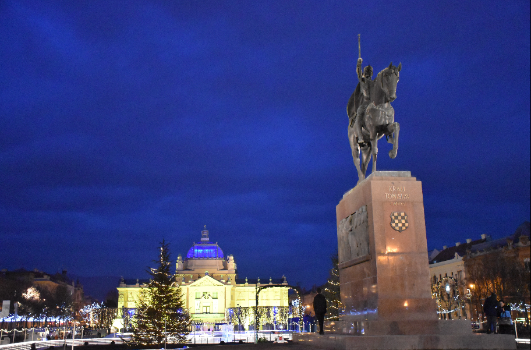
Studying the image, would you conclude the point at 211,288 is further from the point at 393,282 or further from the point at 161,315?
the point at 393,282

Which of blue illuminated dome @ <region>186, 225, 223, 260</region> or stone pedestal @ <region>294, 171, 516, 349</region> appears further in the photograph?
blue illuminated dome @ <region>186, 225, 223, 260</region>

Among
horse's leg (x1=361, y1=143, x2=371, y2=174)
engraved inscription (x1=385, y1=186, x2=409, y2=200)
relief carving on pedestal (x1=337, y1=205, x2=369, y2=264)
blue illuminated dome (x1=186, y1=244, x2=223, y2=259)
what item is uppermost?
blue illuminated dome (x1=186, y1=244, x2=223, y2=259)

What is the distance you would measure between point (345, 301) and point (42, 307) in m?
75.9

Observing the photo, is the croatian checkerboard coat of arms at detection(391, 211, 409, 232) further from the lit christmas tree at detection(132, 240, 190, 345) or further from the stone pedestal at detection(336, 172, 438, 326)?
the lit christmas tree at detection(132, 240, 190, 345)

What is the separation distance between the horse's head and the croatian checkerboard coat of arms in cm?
373

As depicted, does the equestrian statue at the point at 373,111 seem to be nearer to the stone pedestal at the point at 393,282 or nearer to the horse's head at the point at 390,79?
the horse's head at the point at 390,79

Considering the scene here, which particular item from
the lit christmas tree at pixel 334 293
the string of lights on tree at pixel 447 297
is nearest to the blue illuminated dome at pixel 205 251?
the string of lights on tree at pixel 447 297

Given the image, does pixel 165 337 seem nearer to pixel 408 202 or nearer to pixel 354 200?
pixel 354 200

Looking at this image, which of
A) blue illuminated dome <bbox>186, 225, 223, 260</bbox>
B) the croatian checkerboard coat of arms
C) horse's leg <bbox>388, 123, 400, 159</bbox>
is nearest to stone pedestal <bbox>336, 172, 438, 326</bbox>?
the croatian checkerboard coat of arms

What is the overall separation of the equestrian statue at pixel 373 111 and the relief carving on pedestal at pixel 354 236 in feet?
5.65

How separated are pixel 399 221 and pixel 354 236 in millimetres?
2158

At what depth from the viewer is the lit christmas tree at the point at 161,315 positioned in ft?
102

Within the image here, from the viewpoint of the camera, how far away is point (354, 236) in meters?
15.6

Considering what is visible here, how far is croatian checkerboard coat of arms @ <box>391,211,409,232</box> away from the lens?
1380cm
